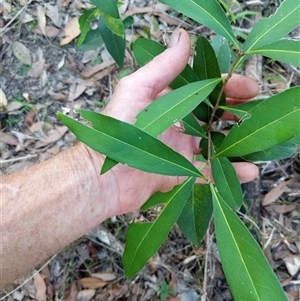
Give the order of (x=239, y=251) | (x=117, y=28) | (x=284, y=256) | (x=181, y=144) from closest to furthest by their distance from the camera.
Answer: (x=239, y=251) → (x=117, y=28) → (x=181, y=144) → (x=284, y=256)

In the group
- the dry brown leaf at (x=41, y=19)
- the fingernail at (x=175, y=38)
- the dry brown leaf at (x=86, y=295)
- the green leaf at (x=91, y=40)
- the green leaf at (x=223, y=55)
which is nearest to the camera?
the fingernail at (x=175, y=38)

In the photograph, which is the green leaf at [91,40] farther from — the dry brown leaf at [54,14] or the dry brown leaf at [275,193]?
the dry brown leaf at [275,193]

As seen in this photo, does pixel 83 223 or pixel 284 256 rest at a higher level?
pixel 83 223

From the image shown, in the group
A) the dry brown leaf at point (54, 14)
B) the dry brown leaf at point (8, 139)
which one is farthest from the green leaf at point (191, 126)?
the dry brown leaf at point (54, 14)

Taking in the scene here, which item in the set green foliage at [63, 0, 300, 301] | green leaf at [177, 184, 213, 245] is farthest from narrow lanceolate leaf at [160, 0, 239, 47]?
green leaf at [177, 184, 213, 245]

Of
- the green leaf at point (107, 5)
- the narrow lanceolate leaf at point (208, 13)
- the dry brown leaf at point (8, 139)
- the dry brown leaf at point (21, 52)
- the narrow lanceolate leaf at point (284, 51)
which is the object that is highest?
the green leaf at point (107, 5)

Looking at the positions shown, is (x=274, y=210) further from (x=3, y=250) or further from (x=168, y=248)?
(x=3, y=250)

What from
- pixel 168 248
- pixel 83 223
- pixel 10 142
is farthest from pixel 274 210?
pixel 10 142
